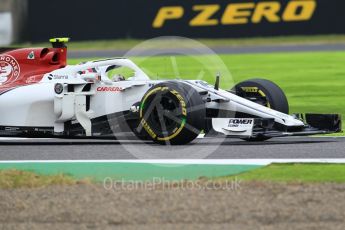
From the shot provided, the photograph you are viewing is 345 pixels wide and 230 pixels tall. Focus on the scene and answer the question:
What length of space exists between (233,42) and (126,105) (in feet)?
75.0

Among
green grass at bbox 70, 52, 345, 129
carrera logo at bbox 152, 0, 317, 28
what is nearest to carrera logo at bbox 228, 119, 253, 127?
green grass at bbox 70, 52, 345, 129

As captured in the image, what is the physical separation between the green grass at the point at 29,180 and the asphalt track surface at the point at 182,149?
54.0 inches

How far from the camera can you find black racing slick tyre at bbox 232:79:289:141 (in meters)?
11.2

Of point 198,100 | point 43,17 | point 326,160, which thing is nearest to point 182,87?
point 198,100

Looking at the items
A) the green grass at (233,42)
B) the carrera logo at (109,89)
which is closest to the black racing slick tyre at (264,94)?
the carrera logo at (109,89)

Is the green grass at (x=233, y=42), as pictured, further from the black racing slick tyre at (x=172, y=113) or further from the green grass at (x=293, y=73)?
the black racing slick tyre at (x=172, y=113)

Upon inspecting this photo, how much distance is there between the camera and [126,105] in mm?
10828

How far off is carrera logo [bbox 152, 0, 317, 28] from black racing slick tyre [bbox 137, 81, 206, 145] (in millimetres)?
22310

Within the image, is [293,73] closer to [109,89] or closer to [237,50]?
[237,50]

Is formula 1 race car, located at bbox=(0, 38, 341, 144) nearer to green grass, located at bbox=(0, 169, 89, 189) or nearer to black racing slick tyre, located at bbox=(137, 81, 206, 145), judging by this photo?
black racing slick tyre, located at bbox=(137, 81, 206, 145)

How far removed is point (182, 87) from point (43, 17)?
24400mm

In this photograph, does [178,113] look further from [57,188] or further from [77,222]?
[77,222]

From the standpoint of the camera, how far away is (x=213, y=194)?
7.21m

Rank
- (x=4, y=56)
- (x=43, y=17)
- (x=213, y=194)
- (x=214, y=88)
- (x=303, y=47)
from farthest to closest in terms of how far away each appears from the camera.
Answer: (x=43, y=17) → (x=303, y=47) → (x=4, y=56) → (x=214, y=88) → (x=213, y=194)
